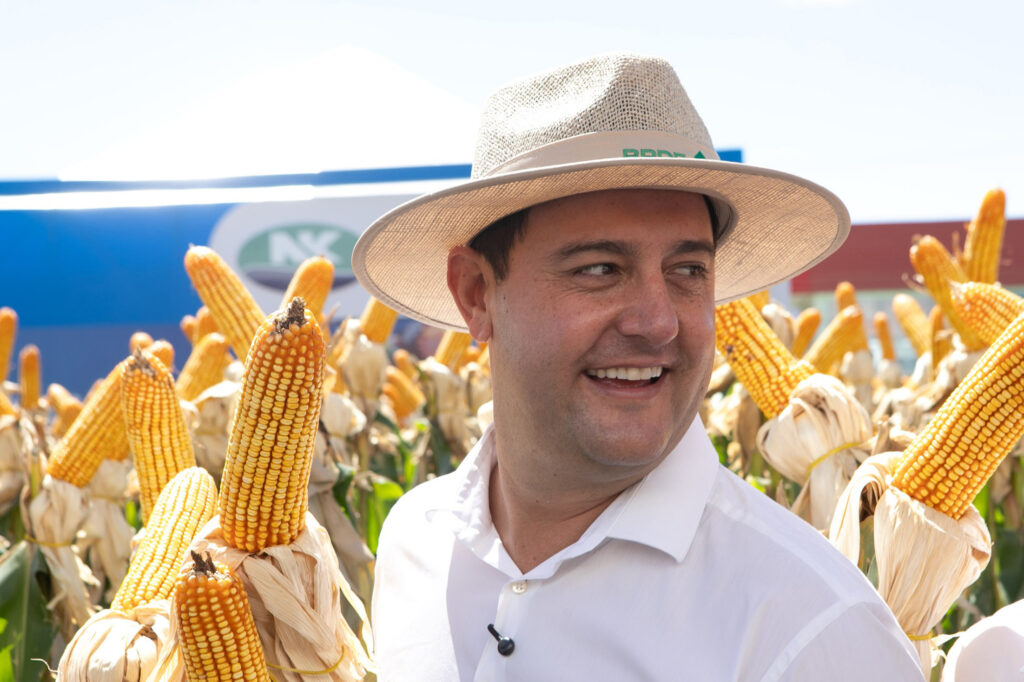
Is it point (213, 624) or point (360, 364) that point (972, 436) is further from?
point (360, 364)

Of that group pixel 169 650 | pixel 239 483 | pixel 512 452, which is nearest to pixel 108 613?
pixel 169 650

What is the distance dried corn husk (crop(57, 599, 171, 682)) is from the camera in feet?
6.68

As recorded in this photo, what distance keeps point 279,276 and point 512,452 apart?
41.8ft

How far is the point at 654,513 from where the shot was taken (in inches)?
71.9

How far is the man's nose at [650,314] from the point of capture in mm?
1825

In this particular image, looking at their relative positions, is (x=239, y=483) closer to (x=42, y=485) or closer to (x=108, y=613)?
(x=108, y=613)

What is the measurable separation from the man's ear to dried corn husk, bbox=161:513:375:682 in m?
0.63

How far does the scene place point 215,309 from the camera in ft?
13.8

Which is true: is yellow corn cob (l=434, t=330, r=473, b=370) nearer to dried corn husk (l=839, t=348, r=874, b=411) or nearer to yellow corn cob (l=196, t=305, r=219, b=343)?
yellow corn cob (l=196, t=305, r=219, b=343)

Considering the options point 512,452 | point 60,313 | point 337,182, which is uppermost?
point 512,452

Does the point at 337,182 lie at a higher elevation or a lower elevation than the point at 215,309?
lower

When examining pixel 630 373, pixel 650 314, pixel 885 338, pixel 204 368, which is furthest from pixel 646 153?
pixel 885 338

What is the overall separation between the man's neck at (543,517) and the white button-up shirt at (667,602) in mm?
41

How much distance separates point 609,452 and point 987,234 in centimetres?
448
